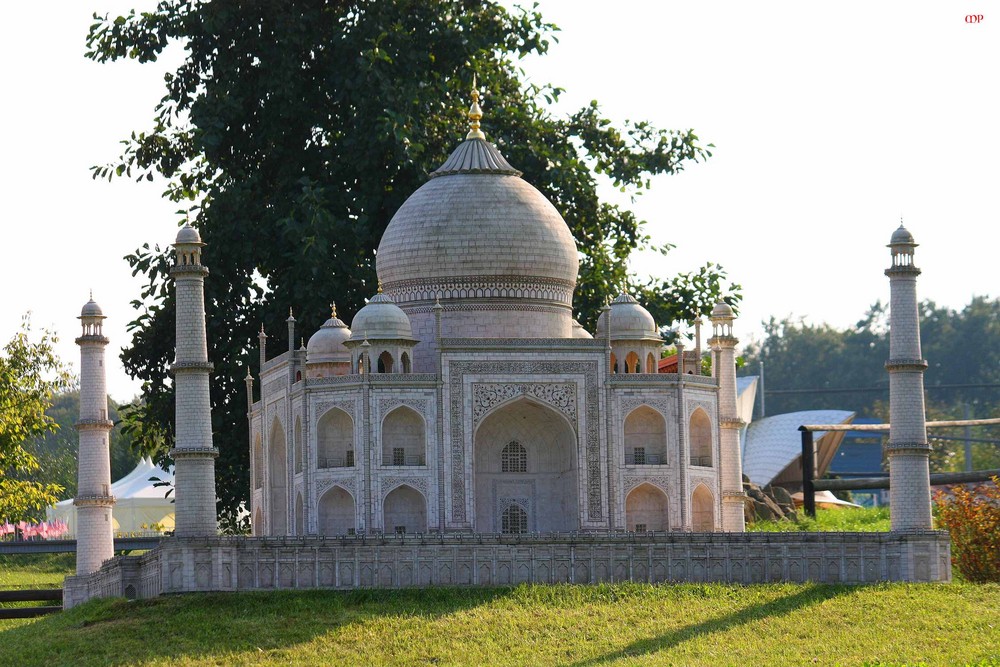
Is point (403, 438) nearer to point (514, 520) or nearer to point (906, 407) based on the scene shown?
point (514, 520)

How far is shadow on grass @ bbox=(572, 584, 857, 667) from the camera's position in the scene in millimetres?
29031

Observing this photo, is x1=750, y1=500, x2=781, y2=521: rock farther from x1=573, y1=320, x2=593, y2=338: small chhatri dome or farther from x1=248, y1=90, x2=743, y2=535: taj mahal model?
x1=573, y1=320, x2=593, y2=338: small chhatri dome

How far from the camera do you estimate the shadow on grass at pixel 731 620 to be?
29031mm

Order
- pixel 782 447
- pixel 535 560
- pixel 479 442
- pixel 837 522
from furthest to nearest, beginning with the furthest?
pixel 782 447, pixel 837 522, pixel 479 442, pixel 535 560

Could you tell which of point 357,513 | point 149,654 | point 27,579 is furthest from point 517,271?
point 27,579

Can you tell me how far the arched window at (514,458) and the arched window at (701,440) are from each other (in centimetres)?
348

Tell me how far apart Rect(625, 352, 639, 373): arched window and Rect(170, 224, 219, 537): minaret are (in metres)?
9.15

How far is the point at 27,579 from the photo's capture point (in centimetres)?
4975

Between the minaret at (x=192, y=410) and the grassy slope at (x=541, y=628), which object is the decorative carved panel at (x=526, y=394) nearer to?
the grassy slope at (x=541, y=628)

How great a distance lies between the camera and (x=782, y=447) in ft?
211

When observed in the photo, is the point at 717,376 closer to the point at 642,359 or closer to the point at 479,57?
the point at 642,359

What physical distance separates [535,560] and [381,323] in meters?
6.65

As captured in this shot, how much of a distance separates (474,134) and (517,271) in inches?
153

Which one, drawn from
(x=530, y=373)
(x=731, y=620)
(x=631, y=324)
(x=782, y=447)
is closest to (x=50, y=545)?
(x=530, y=373)
